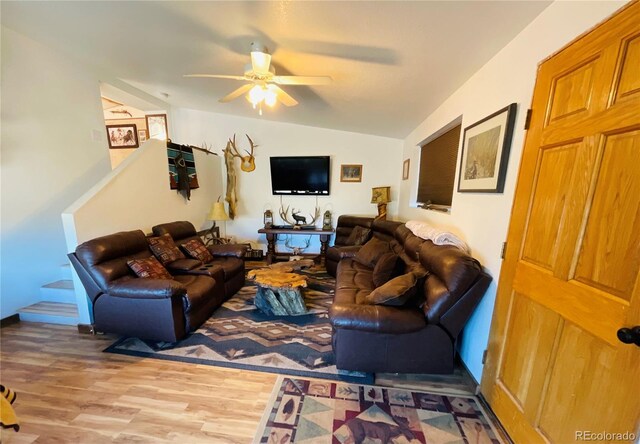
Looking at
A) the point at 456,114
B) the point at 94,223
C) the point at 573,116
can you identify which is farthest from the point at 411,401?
the point at 94,223

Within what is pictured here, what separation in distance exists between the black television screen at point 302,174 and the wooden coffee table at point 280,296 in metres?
2.28

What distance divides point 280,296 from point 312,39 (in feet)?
7.88

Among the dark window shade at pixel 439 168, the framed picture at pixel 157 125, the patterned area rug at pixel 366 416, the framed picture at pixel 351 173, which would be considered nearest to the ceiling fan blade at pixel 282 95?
the dark window shade at pixel 439 168

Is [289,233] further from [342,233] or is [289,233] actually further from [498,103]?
[498,103]

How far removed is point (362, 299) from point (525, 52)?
2.05 metres

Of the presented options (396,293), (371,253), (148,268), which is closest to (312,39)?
(396,293)

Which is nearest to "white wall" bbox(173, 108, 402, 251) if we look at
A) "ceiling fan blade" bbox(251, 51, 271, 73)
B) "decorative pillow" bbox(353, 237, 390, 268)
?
"decorative pillow" bbox(353, 237, 390, 268)

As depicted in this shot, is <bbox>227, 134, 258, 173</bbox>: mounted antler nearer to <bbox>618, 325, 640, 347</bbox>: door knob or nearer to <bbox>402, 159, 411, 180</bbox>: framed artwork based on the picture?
<bbox>402, 159, 411, 180</bbox>: framed artwork

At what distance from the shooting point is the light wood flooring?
1.39 meters

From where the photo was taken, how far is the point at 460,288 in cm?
159

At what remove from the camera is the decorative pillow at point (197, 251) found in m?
3.06

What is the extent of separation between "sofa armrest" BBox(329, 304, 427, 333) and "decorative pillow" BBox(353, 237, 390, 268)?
4.38ft

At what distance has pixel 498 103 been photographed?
164 centimetres

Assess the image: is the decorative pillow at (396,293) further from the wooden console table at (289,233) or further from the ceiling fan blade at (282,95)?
the wooden console table at (289,233)
